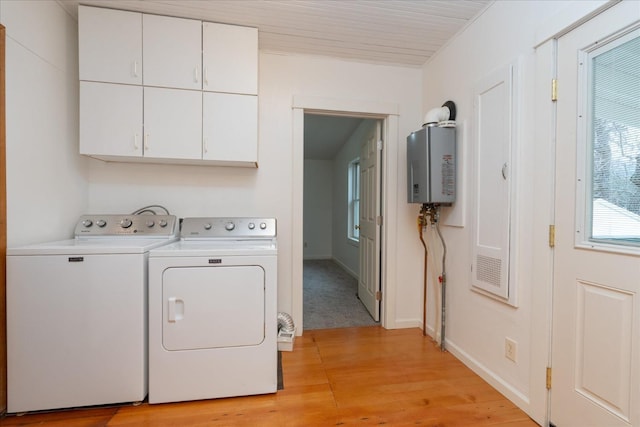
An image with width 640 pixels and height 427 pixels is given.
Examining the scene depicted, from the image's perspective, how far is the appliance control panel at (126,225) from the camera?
1.96m

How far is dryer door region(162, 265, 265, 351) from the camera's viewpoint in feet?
5.24

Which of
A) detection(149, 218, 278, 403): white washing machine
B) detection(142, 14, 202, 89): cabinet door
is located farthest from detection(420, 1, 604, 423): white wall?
detection(142, 14, 202, 89): cabinet door

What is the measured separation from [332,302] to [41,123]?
3.03m

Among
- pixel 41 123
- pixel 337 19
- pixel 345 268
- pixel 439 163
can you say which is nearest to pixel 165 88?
pixel 41 123

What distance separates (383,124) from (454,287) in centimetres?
160

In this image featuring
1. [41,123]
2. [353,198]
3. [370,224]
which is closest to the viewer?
[41,123]

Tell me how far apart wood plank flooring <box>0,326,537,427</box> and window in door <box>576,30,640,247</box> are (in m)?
1.11

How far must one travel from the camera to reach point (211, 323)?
5.33 ft

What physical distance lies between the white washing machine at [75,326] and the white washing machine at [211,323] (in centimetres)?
10

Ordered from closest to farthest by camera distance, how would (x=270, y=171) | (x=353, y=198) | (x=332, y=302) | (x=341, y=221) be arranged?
(x=270, y=171) < (x=332, y=302) < (x=353, y=198) < (x=341, y=221)

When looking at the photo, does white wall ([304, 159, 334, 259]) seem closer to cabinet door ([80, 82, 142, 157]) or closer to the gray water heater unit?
the gray water heater unit

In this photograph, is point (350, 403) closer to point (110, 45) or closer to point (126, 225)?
point (126, 225)

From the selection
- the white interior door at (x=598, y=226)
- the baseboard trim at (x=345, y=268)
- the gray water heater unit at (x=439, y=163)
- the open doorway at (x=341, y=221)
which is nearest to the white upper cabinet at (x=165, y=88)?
the open doorway at (x=341, y=221)

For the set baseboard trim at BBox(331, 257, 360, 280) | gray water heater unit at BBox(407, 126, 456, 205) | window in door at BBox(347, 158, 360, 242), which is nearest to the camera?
gray water heater unit at BBox(407, 126, 456, 205)
